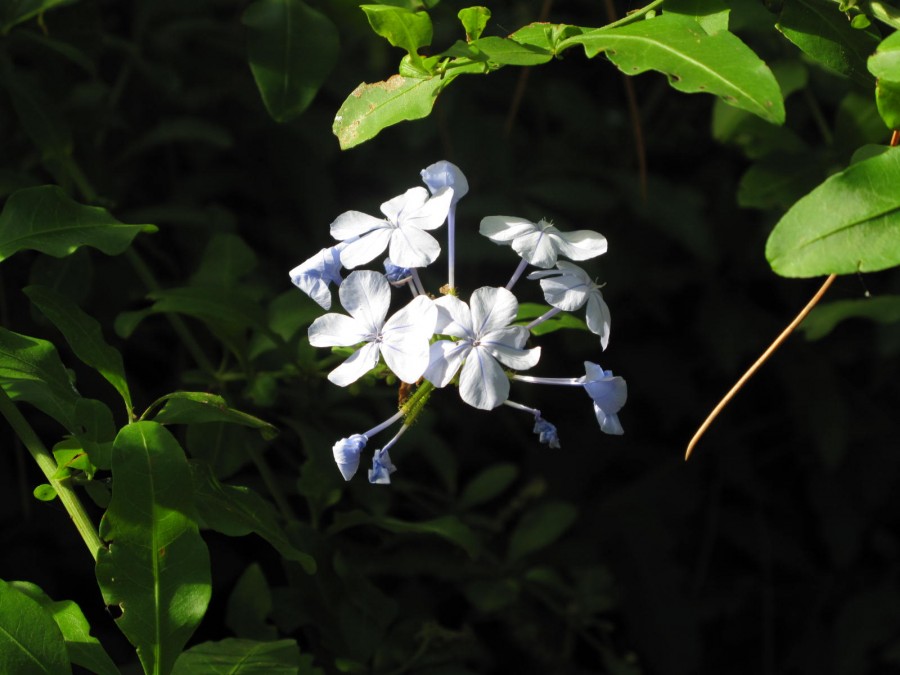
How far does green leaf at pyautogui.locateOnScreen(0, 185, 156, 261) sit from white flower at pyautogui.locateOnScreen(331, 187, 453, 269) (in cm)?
21

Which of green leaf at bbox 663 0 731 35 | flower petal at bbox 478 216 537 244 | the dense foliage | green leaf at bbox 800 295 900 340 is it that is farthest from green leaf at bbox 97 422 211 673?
green leaf at bbox 800 295 900 340

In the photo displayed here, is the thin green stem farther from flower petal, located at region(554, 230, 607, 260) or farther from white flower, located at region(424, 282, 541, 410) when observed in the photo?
flower petal, located at region(554, 230, 607, 260)

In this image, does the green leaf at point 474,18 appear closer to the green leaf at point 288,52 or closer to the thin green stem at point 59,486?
the green leaf at point 288,52

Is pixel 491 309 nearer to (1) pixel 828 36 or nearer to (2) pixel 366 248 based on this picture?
(2) pixel 366 248

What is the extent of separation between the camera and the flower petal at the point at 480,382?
873 mm

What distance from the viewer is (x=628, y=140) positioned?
2.08 m

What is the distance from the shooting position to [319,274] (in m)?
0.98

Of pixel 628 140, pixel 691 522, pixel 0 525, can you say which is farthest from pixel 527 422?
pixel 0 525

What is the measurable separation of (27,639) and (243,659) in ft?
0.65

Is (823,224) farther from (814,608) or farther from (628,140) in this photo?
(814,608)

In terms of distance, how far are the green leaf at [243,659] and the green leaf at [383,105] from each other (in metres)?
0.47

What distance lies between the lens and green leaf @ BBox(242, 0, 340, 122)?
1.20m

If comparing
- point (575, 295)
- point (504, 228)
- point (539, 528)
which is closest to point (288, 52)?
point (504, 228)

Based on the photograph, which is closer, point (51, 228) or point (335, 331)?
point (335, 331)
